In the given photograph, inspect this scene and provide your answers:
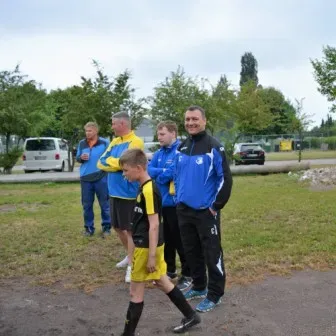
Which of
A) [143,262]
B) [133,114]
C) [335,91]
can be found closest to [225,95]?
[133,114]

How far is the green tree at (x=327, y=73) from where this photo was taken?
60.8 ft

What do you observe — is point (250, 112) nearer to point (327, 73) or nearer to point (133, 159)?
point (327, 73)

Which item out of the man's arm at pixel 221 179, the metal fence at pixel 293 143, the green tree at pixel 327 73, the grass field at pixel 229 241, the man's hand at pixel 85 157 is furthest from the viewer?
the metal fence at pixel 293 143

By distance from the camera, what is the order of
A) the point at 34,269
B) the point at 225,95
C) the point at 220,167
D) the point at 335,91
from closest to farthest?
the point at 220,167 < the point at 34,269 < the point at 335,91 < the point at 225,95

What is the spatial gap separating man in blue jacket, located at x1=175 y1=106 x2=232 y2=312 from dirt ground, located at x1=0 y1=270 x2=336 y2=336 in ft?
1.15

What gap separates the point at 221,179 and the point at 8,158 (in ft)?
64.3

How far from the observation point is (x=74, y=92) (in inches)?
851

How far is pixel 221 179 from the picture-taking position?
458 centimetres

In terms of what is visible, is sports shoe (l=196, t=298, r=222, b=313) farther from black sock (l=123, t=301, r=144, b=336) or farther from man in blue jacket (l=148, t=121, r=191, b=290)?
black sock (l=123, t=301, r=144, b=336)

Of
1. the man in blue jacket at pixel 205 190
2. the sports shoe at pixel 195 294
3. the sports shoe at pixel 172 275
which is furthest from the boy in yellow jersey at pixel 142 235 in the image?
the sports shoe at pixel 172 275

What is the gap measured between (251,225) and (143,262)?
16.0 ft

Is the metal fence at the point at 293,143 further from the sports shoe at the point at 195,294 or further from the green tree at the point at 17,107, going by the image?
the sports shoe at the point at 195,294

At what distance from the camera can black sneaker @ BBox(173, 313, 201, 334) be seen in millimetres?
4145

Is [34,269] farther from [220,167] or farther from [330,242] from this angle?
[330,242]
